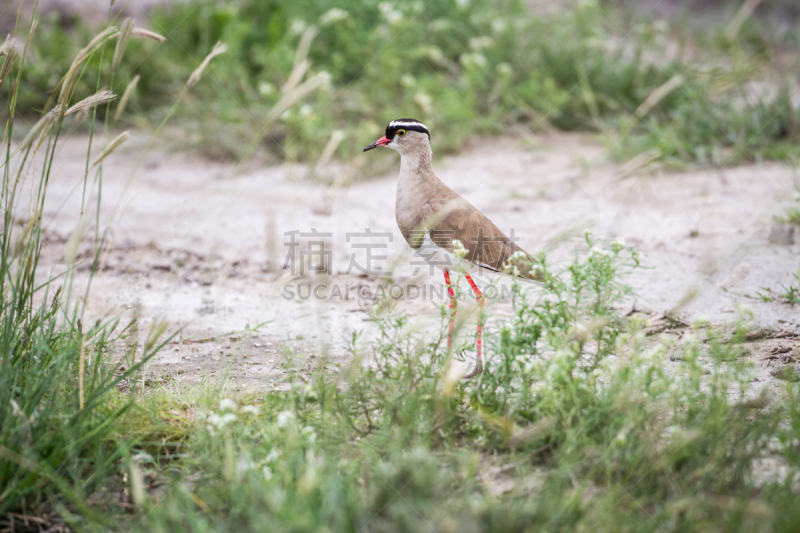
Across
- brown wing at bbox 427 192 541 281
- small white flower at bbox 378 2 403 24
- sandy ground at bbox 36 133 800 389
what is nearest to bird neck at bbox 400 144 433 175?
brown wing at bbox 427 192 541 281

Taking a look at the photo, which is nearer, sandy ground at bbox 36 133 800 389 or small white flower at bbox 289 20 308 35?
sandy ground at bbox 36 133 800 389

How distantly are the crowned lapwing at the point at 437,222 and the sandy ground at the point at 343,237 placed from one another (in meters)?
0.22

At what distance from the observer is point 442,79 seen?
7.05 meters

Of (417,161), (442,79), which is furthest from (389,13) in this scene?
(417,161)

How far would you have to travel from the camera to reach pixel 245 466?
6.60 ft

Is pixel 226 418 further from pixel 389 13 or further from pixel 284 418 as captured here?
pixel 389 13

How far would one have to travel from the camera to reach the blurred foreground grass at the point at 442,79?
245 inches

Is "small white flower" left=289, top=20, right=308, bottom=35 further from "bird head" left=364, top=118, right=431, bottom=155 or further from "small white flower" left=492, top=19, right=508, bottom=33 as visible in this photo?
"bird head" left=364, top=118, right=431, bottom=155

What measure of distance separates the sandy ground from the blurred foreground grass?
12.8 inches

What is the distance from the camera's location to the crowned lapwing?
11.3ft

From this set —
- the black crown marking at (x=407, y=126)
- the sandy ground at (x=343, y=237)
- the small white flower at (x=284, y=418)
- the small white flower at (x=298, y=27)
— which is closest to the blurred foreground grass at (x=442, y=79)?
the small white flower at (x=298, y=27)

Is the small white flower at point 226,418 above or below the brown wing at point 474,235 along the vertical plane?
below

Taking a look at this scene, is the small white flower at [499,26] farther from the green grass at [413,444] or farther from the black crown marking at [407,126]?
the green grass at [413,444]

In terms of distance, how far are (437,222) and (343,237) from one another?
1.86 meters
